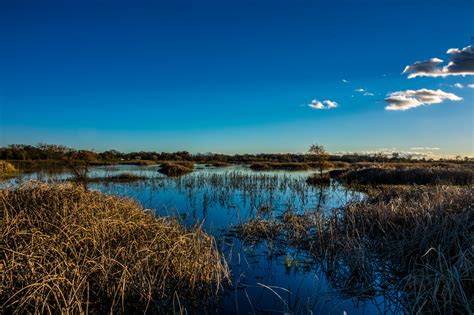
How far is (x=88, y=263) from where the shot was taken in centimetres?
555

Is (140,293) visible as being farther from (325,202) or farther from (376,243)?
(325,202)

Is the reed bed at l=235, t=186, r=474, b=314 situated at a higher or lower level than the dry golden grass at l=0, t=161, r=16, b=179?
lower

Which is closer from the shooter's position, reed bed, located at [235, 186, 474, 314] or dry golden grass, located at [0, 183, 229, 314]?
dry golden grass, located at [0, 183, 229, 314]

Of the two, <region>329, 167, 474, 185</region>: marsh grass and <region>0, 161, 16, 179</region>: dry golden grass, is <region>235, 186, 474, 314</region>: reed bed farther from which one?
<region>329, 167, 474, 185</region>: marsh grass

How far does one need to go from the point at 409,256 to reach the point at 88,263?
6.71m

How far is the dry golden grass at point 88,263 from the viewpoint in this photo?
4.65 meters

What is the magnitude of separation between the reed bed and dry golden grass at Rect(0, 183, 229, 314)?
2860 millimetres

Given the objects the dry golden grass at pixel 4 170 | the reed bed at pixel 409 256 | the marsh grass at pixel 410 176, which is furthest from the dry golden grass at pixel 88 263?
the marsh grass at pixel 410 176

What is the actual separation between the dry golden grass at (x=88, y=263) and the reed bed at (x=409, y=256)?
2860mm

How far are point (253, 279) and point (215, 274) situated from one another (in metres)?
0.95

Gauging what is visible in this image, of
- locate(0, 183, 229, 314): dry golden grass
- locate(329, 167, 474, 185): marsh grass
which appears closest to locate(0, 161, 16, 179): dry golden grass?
locate(0, 183, 229, 314): dry golden grass

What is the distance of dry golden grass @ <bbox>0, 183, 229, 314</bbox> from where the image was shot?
4.65 meters

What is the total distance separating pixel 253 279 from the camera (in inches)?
287

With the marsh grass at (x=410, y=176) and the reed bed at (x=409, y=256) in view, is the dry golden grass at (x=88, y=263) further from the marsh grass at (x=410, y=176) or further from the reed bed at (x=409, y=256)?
the marsh grass at (x=410, y=176)
